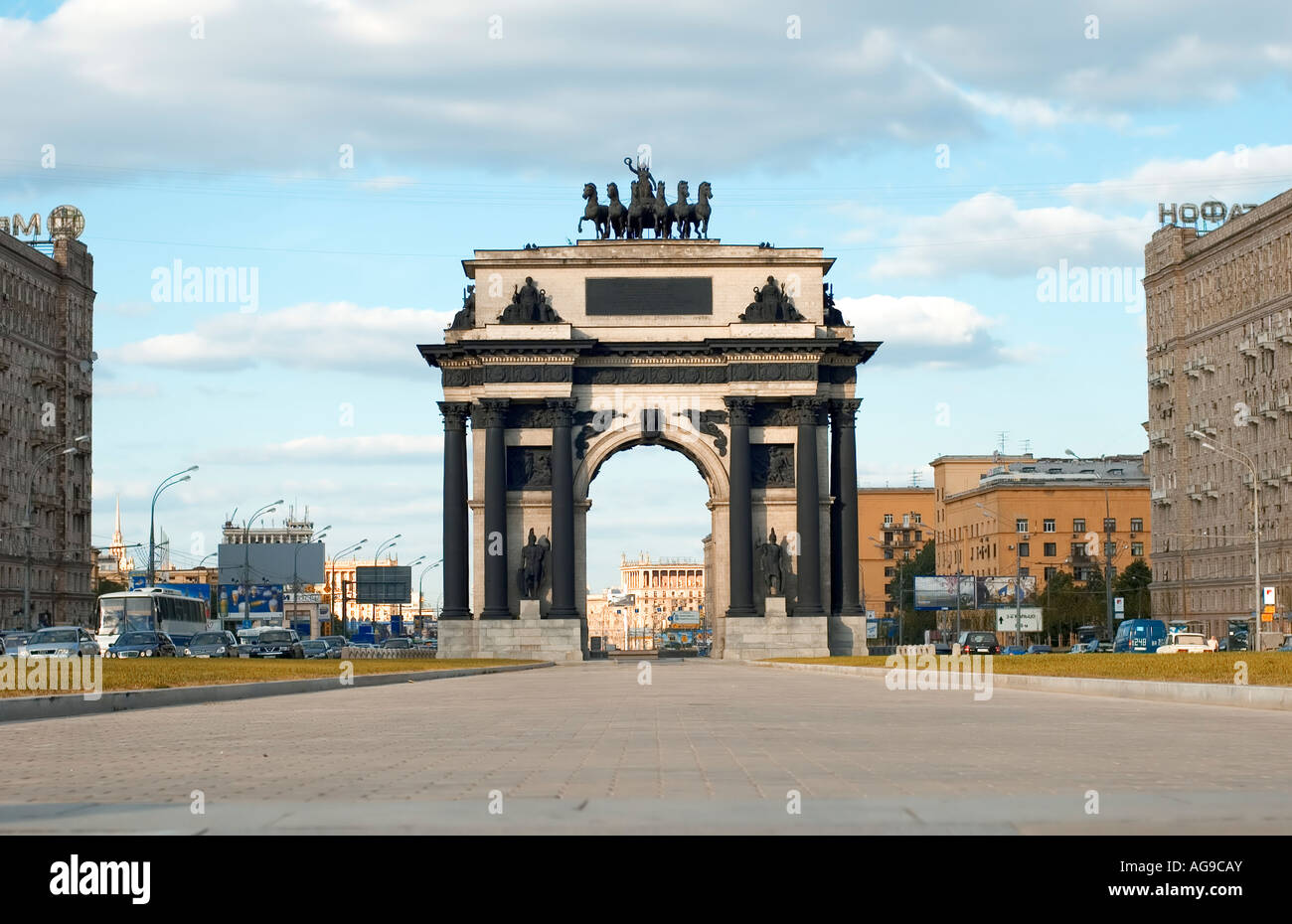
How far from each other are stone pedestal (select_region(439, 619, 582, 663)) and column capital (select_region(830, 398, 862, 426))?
53.8ft

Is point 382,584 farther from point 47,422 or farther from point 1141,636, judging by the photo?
point 1141,636

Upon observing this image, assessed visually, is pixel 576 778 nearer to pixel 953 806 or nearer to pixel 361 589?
pixel 953 806

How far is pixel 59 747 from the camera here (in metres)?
21.5

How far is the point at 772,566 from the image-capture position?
3521 inches

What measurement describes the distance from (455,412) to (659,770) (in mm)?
76336

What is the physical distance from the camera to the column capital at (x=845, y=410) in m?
92.2

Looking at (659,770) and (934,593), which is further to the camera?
(934,593)

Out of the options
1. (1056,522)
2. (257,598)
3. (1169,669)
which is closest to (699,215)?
(1169,669)

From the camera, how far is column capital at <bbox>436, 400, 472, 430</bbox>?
92250 mm

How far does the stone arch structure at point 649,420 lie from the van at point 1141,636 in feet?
46.6

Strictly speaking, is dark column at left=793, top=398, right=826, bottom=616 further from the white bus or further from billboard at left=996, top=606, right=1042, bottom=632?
the white bus

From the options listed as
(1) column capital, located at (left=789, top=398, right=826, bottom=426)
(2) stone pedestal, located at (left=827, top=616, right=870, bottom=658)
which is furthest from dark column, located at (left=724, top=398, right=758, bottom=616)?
(2) stone pedestal, located at (left=827, top=616, right=870, bottom=658)

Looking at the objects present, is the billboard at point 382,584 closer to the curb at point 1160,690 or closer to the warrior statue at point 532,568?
the warrior statue at point 532,568
